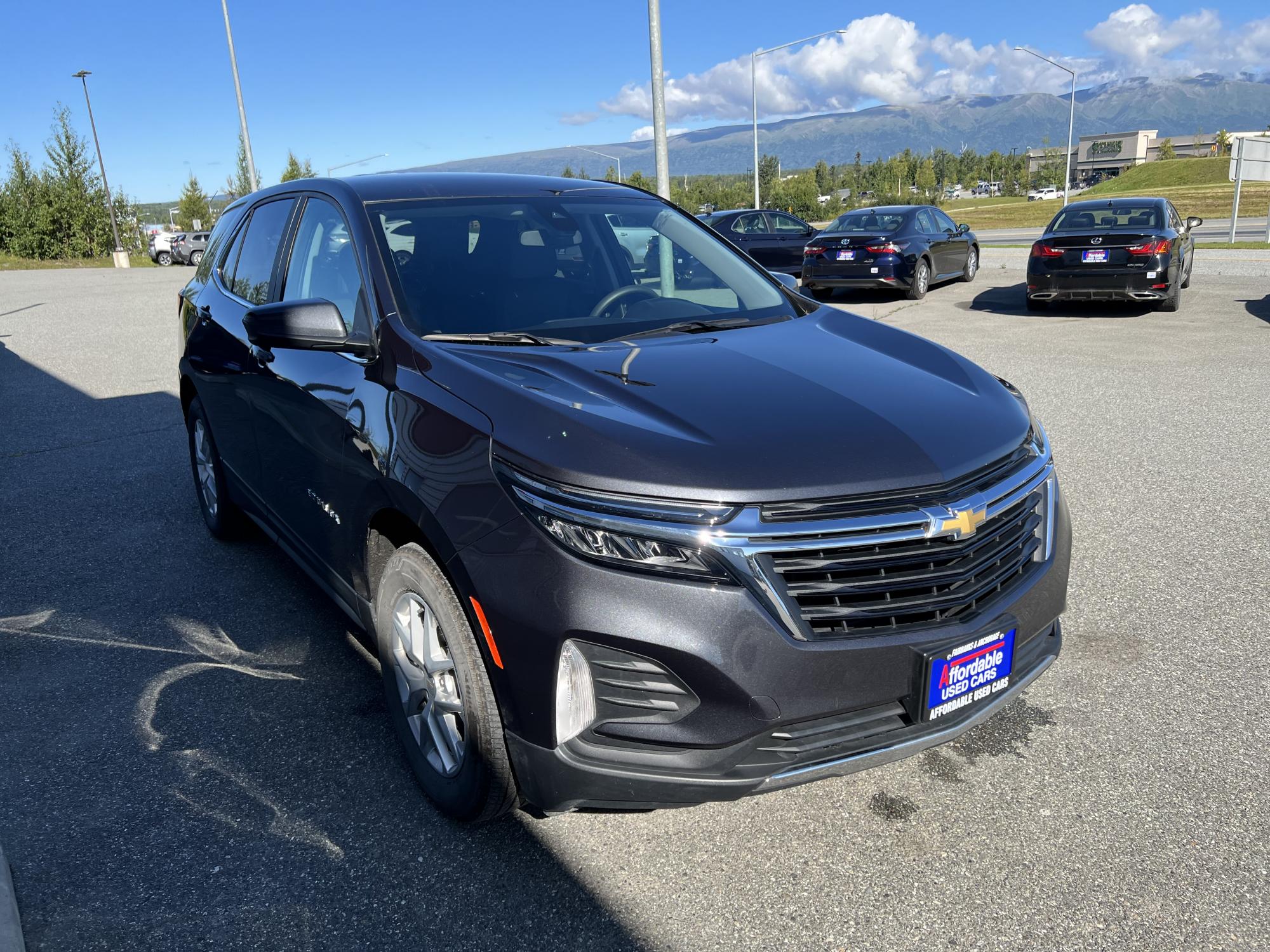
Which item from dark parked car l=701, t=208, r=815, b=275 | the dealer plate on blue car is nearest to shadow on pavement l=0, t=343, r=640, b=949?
the dealer plate on blue car

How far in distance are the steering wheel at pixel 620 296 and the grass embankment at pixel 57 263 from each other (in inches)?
1744

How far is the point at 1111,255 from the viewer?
1282cm

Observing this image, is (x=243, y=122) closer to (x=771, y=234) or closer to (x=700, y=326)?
(x=771, y=234)

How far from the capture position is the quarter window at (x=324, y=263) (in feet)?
10.8

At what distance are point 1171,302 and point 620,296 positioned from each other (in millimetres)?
12449

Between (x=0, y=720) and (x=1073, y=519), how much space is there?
197 inches

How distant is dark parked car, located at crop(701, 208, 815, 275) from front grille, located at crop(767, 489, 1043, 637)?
1818 centimetres

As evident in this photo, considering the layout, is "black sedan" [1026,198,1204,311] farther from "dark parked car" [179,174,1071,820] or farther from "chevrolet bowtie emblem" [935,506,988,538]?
"chevrolet bowtie emblem" [935,506,988,538]

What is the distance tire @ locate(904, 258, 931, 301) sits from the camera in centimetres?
1592

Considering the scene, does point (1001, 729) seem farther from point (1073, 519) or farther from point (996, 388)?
point (1073, 519)

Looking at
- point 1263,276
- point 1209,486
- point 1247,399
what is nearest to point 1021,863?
point 1209,486

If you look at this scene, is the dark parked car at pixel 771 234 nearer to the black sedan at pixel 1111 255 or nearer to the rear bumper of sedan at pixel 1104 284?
the black sedan at pixel 1111 255

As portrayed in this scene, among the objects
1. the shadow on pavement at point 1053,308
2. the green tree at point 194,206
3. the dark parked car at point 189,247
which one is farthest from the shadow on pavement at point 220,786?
the green tree at point 194,206

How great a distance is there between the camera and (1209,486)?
5777 mm
